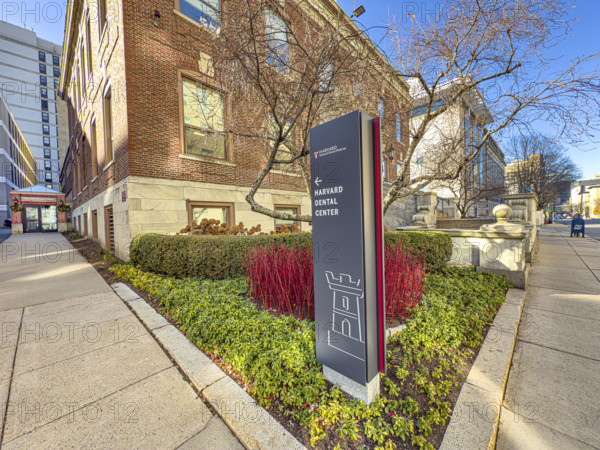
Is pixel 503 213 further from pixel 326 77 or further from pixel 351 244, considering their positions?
pixel 351 244

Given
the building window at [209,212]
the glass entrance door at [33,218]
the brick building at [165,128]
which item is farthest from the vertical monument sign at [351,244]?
the glass entrance door at [33,218]

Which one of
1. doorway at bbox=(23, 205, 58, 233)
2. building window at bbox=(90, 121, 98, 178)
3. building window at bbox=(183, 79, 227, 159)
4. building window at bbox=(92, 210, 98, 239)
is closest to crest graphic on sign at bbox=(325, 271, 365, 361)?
building window at bbox=(183, 79, 227, 159)

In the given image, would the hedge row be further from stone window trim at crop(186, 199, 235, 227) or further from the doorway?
the doorway

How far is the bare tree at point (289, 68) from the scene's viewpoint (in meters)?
→ 3.59

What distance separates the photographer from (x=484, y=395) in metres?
2.11

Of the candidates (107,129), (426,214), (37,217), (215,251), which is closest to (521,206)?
(426,214)

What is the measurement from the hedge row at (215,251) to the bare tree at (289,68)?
742 mm

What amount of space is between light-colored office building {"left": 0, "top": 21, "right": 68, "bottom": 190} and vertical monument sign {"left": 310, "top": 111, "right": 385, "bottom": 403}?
58.6 meters

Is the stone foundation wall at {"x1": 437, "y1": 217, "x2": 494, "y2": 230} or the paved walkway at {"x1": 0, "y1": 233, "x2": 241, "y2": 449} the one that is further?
the stone foundation wall at {"x1": 437, "y1": 217, "x2": 494, "y2": 230}

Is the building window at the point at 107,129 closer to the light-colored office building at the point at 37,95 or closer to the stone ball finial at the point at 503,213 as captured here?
the stone ball finial at the point at 503,213

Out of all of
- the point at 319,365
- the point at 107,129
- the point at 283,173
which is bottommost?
the point at 319,365

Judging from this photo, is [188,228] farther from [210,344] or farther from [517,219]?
[517,219]

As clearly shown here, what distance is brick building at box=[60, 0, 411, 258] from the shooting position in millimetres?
6492

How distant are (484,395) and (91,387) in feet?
11.4
